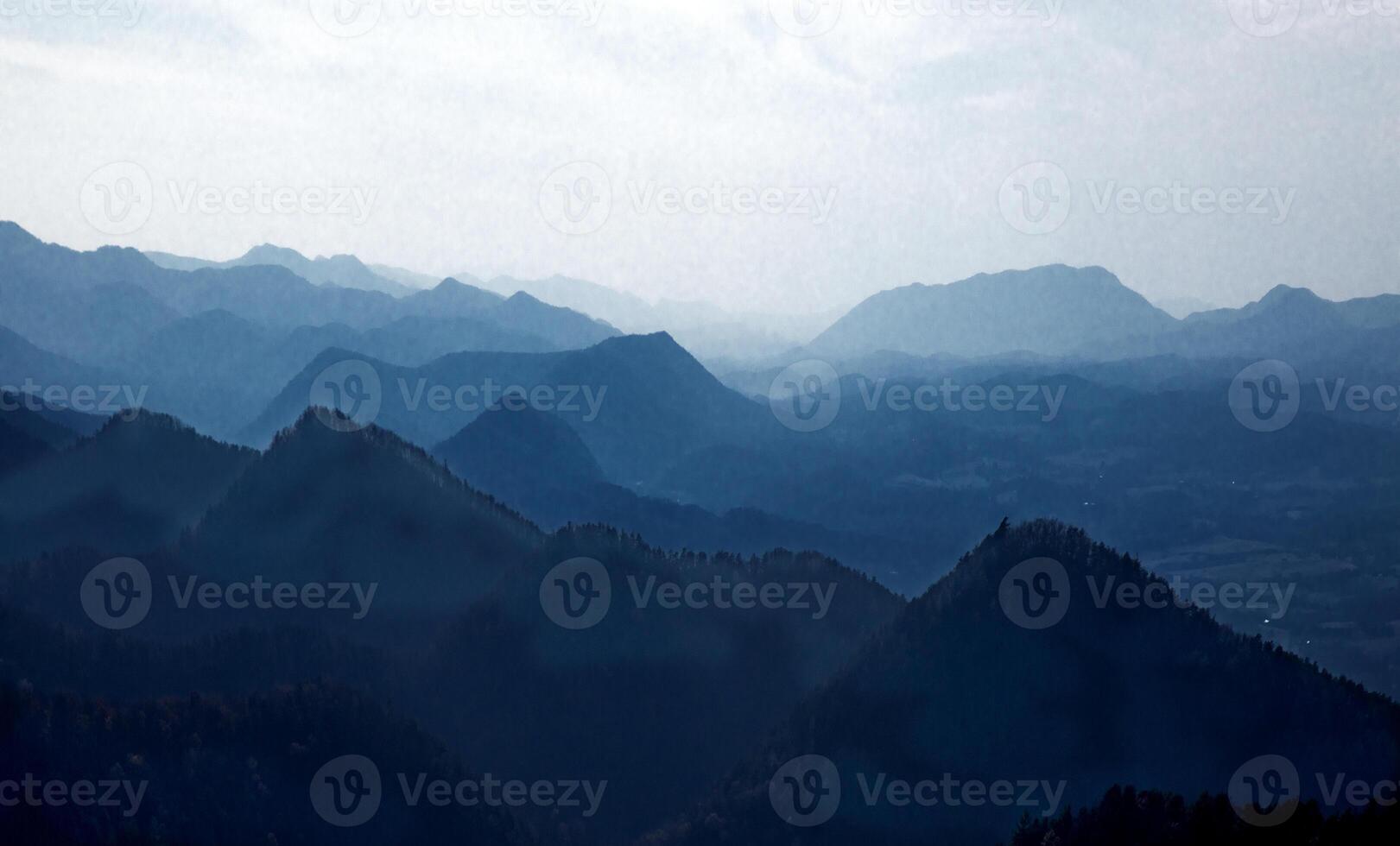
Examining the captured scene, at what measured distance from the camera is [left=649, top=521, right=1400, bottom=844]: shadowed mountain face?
124875 millimetres

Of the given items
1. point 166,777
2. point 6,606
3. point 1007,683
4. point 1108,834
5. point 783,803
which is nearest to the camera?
point 1108,834

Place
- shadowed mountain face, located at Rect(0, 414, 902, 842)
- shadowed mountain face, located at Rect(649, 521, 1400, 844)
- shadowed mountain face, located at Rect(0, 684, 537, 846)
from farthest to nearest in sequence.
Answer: shadowed mountain face, located at Rect(0, 414, 902, 842), shadowed mountain face, located at Rect(649, 521, 1400, 844), shadowed mountain face, located at Rect(0, 684, 537, 846)

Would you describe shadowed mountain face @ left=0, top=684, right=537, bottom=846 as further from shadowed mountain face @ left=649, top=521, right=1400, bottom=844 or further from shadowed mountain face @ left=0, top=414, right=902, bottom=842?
shadowed mountain face @ left=649, top=521, right=1400, bottom=844

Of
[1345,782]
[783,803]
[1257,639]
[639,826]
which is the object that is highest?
[1257,639]

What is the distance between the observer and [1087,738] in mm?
130500

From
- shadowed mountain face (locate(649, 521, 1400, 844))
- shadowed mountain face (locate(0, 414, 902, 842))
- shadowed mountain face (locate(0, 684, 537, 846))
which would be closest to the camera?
shadowed mountain face (locate(0, 684, 537, 846))

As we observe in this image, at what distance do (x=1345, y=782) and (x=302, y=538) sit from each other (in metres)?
171

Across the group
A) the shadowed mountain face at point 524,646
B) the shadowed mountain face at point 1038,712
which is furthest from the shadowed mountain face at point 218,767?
the shadowed mountain face at point 1038,712

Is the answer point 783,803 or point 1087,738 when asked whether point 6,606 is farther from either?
point 1087,738

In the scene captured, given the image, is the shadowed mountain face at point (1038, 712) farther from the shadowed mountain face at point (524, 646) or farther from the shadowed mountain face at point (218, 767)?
the shadowed mountain face at point (218, 767)

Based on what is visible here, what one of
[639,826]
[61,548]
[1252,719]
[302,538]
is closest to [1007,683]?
[1252,719]

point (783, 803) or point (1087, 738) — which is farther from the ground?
point (1087, 738)

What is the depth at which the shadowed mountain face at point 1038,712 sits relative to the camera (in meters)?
125

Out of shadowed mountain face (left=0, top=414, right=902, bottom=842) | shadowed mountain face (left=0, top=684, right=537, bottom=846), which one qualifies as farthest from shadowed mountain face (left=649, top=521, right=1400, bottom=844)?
shadowed mountain face (left=0, top=684, right=537, bottom=846)
